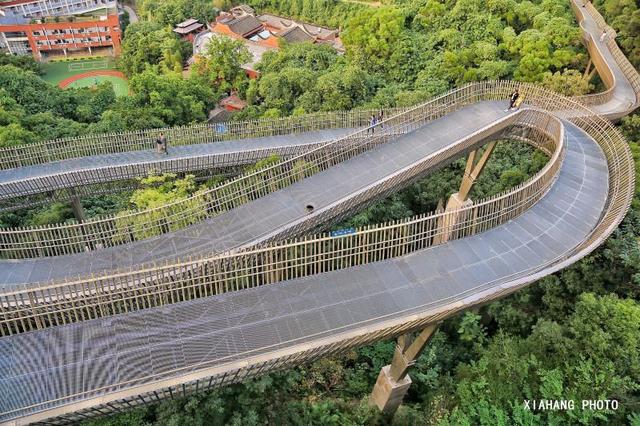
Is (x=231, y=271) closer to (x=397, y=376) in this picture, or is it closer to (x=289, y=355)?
(x=289, y=355)

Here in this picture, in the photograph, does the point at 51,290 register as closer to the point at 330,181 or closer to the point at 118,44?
the point at 330,181

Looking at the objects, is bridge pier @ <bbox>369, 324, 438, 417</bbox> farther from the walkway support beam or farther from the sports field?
the sports field

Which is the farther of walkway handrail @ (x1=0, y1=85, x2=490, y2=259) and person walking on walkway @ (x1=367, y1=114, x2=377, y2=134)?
person walking on walkway @ (x1=367, y1=114, x2=377, y2=134)

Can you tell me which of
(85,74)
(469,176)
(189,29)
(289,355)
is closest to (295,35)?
(189,29)

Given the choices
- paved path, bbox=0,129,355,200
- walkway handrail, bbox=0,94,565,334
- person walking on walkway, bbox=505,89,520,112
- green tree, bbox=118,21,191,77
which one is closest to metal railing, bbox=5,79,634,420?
walkway handrail, bbox=0,94,565,334

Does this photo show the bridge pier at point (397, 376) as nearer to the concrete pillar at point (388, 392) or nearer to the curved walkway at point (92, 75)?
the concrete pillar at point (388, 392)

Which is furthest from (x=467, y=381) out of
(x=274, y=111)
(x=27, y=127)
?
(x=27, y=127)
